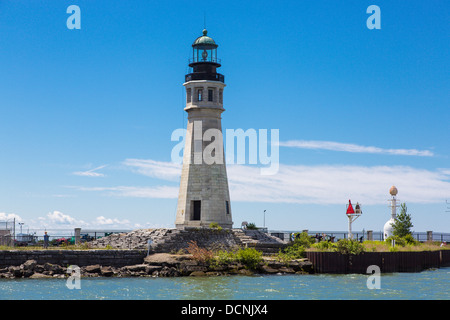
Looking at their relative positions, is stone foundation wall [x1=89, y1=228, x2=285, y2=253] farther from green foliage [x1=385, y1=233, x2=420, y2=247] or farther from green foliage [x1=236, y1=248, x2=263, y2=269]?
green foliage [x1=385, y1=233, x2=420, y2=247]

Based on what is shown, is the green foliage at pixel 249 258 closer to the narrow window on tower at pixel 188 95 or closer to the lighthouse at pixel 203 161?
the lighthouse at pixel 203 161

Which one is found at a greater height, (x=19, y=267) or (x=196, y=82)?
(x=196, y=82)

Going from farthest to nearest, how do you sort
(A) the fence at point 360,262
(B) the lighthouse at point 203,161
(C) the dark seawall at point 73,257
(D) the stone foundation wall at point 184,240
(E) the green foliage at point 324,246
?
(B) the lighthouse at point 203,161, (D) the stone foundation wall at point 184,240, (E) the green foliage at point 324,246, (A) the fence at point 360,262, (C) the dark seawall at point 73,257

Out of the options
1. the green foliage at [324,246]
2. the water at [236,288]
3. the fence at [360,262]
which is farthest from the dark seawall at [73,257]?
the green foliage at [324,246]

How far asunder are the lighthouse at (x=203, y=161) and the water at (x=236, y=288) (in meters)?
11.7

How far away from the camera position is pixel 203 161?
5484cm

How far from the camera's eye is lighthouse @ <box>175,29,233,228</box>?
2157 inches

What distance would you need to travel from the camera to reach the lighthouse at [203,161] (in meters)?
54.8
